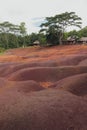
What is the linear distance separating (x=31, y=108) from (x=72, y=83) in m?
5.55

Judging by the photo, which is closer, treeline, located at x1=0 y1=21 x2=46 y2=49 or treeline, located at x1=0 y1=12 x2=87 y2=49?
treeline, located at x1=0 y1=12 x2=87 y2=49

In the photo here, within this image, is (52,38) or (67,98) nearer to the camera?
(67,98)

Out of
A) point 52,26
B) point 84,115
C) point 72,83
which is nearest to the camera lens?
point 84,115

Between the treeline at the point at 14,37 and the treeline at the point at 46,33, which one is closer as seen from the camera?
the treeline at the point at 46,33

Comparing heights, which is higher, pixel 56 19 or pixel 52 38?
pixel 56 19

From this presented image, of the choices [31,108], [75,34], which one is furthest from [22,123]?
[75,34]

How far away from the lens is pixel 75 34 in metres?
85.2

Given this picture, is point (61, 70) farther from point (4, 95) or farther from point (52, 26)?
point (52, 26)

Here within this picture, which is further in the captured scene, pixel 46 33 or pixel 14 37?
pixel 14 37

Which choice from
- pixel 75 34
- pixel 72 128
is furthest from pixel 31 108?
pixel 75 34

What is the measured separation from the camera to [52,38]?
72438mm

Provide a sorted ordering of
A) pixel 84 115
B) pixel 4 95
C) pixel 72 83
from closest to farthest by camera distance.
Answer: pixel 84 115
pixel 4 95
pixel 72 83

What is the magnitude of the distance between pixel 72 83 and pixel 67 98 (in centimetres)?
369

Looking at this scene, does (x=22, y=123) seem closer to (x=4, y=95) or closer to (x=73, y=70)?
(x=4, y=95)
